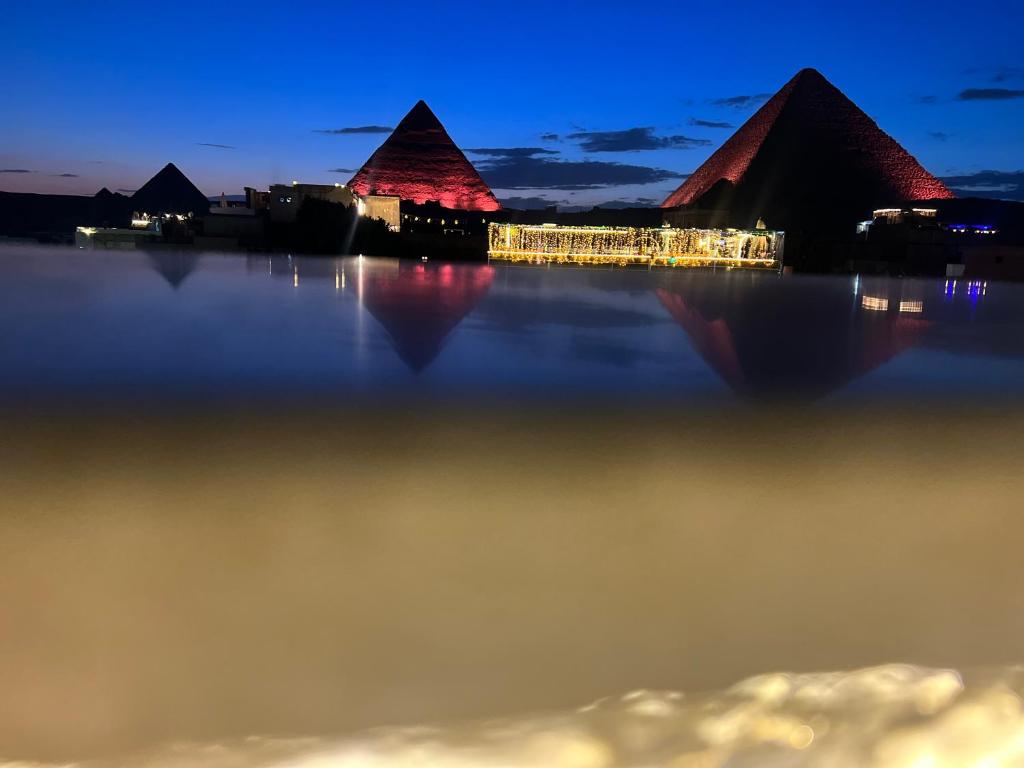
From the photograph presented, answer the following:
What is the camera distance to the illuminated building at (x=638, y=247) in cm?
1650

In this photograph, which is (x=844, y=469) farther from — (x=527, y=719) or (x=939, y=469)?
(x=527, y=719)

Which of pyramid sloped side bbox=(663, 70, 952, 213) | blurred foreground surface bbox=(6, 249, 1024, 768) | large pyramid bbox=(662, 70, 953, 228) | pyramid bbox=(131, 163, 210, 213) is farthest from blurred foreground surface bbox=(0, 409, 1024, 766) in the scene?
pyramid bbox=(131, 163, 210, 213)

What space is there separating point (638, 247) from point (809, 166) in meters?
43.5

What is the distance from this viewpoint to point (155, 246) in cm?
1798

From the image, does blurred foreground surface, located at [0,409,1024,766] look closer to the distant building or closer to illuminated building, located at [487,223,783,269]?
illuminated building, located at [487,223,783,269]

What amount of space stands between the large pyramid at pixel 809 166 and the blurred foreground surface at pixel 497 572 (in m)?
51.9

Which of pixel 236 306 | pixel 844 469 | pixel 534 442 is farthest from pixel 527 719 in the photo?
pixel 236 306

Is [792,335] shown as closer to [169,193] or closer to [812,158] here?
[812,158]

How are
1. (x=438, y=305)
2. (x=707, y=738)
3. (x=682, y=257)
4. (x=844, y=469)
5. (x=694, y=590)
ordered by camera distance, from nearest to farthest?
(x=707, y=738), (x=694, y=590), (x=844, y=469), (x=438, y=305), (x=682, y=257)

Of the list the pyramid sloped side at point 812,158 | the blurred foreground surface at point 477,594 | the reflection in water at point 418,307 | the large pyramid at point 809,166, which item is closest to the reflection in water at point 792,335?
the blurred foreground surface at point 477,594

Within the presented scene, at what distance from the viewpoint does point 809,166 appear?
2122 inches

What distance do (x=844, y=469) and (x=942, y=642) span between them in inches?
32.3

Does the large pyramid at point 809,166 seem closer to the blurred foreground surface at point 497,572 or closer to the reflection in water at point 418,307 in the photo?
the reflection in water at point 418,307

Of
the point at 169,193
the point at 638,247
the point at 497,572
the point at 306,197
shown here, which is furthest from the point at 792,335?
the point at 169,193
